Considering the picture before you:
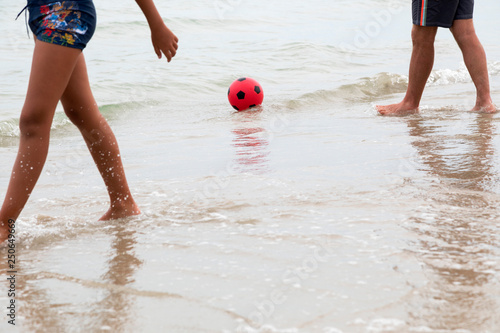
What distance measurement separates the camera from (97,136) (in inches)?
112

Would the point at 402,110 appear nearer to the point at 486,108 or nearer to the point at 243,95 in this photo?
the point at 486,108

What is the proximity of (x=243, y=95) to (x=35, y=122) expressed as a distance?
4.48 meters

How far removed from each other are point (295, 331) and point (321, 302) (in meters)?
0.19

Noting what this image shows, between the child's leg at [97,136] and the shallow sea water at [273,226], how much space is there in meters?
0.12

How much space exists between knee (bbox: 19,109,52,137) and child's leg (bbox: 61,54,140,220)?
201mm

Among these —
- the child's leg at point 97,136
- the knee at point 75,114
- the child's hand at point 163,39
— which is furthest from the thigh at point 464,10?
the knee at point 75,114

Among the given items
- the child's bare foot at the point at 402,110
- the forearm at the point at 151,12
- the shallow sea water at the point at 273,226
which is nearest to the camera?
the shallow sea water at the point at 273,226

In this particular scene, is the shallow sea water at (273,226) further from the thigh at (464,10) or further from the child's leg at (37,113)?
the thigh at (464,10)

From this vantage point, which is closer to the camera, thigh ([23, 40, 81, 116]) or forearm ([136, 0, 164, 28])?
thigh ([23, 40, 81, 116])

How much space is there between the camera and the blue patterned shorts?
2.46 metres

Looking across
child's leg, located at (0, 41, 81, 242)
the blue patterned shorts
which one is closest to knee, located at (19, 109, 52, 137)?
child's leg, located at (0, 41, 81, 242)

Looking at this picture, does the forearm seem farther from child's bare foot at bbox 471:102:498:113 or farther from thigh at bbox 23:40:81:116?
child's bare foot at bbox 471:102:498:113

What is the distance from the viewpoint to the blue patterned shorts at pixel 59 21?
246 cm

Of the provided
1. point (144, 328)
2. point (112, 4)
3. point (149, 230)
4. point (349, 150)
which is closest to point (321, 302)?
point (144, 328)
